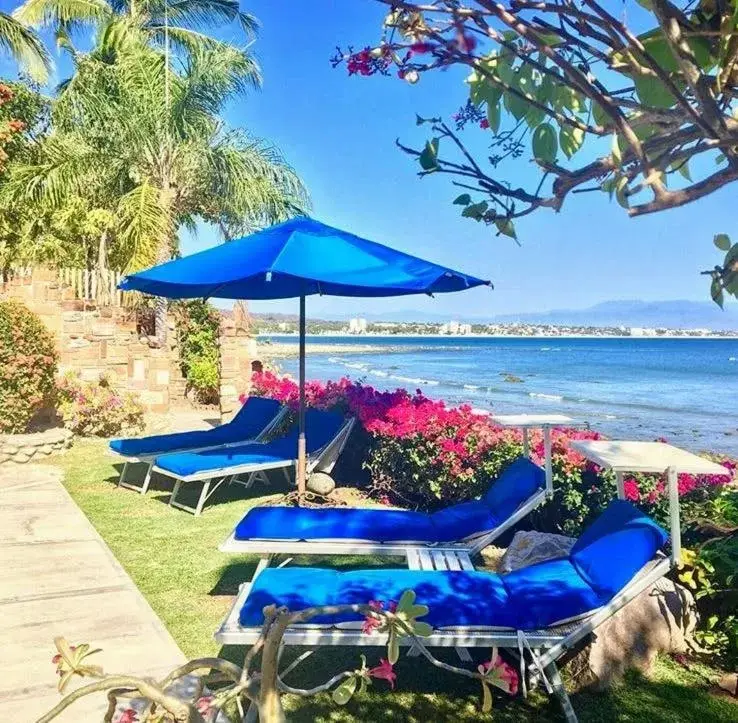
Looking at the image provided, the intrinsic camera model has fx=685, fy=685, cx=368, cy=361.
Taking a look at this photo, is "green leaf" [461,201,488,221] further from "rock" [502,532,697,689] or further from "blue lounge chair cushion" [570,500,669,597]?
"rock" [502,532,697,689]

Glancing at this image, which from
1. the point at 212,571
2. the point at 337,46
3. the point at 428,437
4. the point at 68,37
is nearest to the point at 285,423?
the point at 428,437

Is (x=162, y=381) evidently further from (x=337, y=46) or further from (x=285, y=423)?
(x=337, y=46)

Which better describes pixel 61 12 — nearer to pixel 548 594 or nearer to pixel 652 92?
pixel 548 594

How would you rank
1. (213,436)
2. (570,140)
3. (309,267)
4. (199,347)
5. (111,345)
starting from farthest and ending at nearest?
(199,347)
(111,345)
(213,436)
(309,267)
(570,140)

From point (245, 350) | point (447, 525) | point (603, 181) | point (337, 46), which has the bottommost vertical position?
point (447, 525)

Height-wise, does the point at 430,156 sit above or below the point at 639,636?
above

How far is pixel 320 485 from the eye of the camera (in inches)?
283

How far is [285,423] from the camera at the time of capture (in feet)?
27.7

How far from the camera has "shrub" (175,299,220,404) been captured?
14.6m

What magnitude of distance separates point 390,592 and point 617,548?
118 cm

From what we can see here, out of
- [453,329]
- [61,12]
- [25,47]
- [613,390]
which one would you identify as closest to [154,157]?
[25,47]

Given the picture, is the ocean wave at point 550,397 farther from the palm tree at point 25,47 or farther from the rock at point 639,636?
the rock at point 639,636

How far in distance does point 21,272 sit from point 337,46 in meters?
12.4

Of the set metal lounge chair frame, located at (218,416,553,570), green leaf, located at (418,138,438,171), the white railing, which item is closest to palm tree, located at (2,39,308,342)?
the white railing
